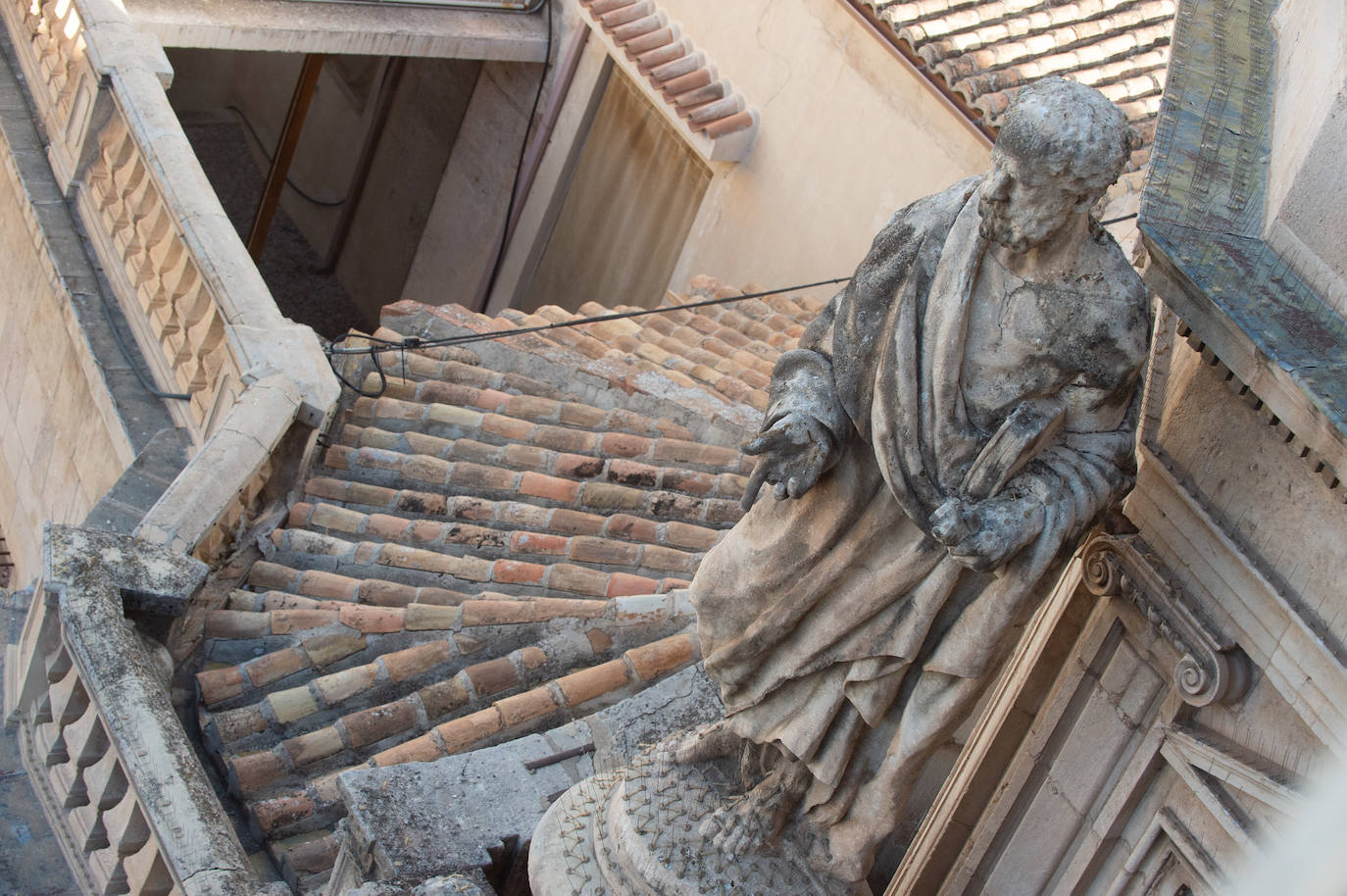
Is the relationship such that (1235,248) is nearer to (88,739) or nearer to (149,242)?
(88,739)

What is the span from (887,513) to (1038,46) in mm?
7655

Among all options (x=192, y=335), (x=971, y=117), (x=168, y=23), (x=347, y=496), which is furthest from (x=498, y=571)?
(x=168, y=23)

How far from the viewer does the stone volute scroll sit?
11.9 ft

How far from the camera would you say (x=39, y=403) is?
10.1m

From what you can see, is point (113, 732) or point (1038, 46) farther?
point (1038, 46)

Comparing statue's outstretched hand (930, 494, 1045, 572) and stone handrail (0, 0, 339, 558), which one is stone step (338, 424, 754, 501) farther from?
statue's outstretched hand (930, 494, 1045, 572)

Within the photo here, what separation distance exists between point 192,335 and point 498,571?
2.48 m

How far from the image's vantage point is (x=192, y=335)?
27.9 feet

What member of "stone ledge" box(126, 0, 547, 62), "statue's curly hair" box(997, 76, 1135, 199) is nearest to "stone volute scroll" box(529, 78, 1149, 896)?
"statue's curly hair" box(997, 76, 1135, 199)

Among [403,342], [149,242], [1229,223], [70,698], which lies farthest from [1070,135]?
[149,242]

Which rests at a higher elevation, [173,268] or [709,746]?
[173,268]

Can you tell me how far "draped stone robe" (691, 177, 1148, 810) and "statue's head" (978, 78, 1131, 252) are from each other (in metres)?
0.23

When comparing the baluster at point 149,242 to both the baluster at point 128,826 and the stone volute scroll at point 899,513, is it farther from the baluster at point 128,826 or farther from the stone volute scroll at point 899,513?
the stone volute scroll at point 899,513

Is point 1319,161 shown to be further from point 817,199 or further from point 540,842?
point 817,199
